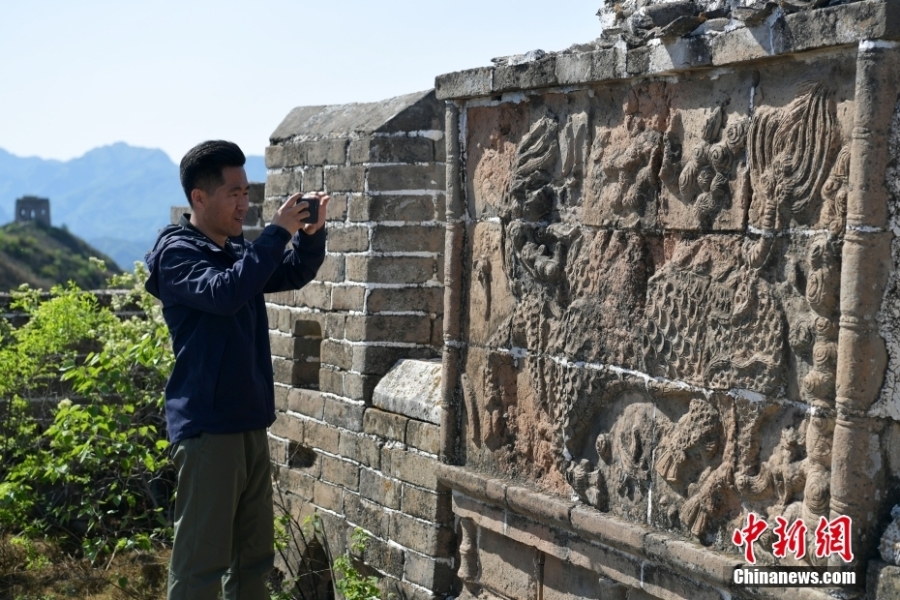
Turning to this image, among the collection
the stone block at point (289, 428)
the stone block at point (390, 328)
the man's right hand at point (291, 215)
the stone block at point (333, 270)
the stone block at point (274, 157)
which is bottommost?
the stone block at point (289, 428)

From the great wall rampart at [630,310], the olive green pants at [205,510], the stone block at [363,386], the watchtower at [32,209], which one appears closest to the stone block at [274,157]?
the great wall rampart at [630,310]

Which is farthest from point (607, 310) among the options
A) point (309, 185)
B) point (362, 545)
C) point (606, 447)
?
point (309, 185)

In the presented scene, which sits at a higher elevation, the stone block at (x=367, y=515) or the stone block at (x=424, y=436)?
the stone block at (x=424, y=436)

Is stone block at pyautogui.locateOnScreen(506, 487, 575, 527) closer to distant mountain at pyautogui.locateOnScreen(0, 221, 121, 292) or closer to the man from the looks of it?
the man

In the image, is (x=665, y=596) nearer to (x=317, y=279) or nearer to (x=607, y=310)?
(x=607, y=310)

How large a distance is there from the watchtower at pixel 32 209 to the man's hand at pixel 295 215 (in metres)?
40.1

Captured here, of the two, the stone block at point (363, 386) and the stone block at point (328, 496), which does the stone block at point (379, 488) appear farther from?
the stone block at point (363, 386)

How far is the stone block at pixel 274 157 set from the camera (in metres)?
6.22

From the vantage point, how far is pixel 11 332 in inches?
277

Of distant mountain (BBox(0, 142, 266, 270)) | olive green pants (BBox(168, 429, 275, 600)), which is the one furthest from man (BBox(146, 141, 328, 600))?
distant mountain (BBox(0, 142, 266, 270))

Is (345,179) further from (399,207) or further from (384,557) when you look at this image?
(384,557)

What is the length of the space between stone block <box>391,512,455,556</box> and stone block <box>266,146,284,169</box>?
2.15 metres

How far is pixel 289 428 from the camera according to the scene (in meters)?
6.11

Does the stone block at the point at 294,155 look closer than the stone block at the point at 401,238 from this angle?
No
